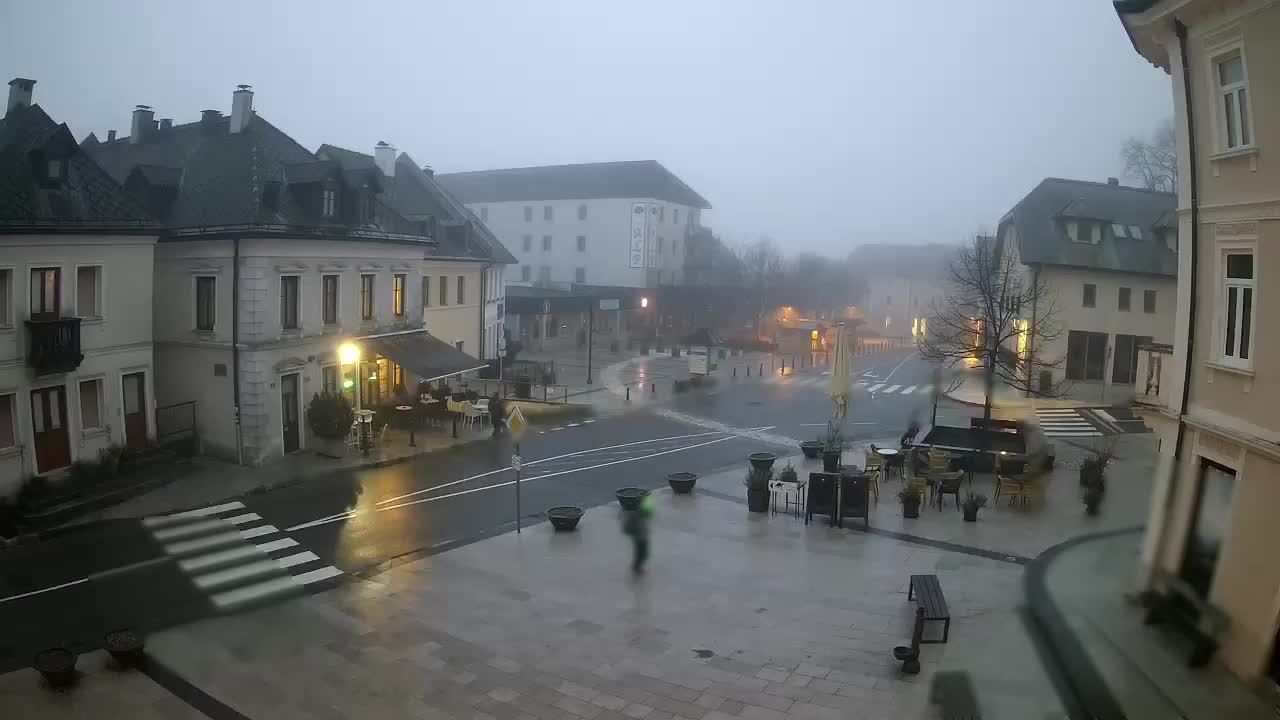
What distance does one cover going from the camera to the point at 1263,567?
861 centimetres

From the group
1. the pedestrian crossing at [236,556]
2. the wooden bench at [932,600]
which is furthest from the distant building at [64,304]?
the wooden bench at [932,600]

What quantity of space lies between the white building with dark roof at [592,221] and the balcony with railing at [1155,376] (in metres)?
64.7

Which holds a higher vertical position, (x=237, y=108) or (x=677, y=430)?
(x=237, y=108)

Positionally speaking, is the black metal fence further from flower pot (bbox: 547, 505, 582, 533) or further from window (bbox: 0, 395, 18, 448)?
flower pot (bbox: 547, 505, 582, 533)

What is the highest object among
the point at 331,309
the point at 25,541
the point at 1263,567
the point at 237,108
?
the point at 237,108

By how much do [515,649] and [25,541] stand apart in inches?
458

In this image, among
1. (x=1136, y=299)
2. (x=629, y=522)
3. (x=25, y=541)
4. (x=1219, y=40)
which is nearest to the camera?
(x=1219, y=40)

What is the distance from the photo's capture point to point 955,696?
31.7 feet

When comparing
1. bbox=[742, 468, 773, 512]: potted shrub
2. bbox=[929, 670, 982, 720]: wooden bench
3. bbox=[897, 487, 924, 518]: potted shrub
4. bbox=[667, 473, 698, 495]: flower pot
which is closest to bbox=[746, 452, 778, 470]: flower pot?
bbox=[742, 468, 773, 512]: potted shrub

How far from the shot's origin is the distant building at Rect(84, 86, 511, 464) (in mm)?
24219

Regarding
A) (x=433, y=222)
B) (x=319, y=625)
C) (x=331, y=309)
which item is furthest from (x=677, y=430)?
(x=319, y=625)

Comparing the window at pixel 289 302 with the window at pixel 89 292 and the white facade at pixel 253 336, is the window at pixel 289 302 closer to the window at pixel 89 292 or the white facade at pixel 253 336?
the white facade at pixel 253 336

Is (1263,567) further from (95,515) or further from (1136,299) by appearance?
(1136,299)

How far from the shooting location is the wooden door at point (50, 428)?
1988 centimetres
